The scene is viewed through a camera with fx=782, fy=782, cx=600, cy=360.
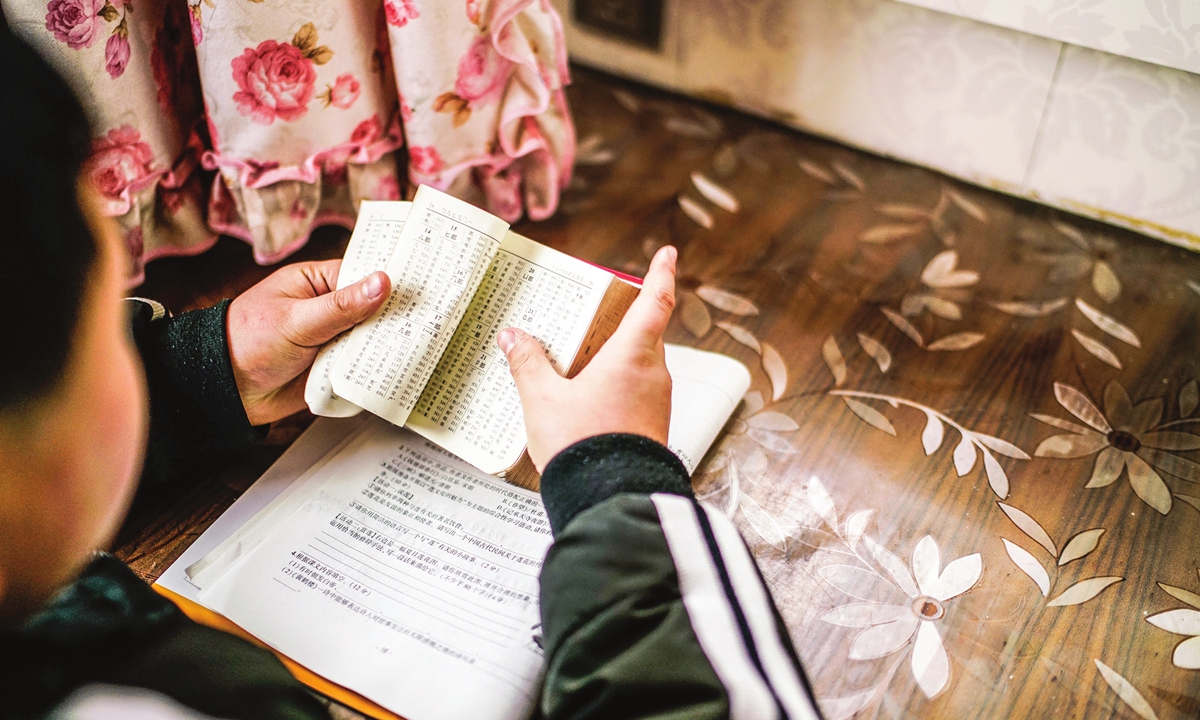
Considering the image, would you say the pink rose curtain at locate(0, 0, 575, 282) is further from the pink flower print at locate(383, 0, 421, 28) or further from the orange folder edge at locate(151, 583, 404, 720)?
the orange folder edge at locate(151, 583, 404, 720)

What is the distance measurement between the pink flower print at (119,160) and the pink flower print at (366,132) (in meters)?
0.19

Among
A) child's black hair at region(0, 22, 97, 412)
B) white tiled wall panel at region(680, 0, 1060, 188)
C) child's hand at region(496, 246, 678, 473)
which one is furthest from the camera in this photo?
white tiled wall panel at region(680, 0, 1060, 188)

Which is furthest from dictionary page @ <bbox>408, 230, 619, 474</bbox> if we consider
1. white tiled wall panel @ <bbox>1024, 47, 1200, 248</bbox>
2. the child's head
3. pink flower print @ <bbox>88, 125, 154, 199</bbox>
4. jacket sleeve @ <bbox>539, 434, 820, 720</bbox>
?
white tiled wall panel @ <bbox>1024, 47, 1200, 248</bbox>

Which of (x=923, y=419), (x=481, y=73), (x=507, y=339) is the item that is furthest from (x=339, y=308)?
(x=923, y=419)

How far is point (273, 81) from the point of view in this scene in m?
0.73

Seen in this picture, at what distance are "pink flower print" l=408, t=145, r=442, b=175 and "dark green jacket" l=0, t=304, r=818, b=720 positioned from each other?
45 centimetres

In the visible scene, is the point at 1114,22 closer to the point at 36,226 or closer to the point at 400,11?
the point at 400,11

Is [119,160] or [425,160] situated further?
[425,160]

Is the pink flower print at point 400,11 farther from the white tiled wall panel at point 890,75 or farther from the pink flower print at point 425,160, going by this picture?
the white tiled wall panel at point 890,75

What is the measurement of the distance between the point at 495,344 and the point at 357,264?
13cm

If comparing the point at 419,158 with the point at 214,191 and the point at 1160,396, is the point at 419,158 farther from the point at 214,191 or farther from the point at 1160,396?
the point at 1160,396

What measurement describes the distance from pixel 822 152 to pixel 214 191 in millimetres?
740

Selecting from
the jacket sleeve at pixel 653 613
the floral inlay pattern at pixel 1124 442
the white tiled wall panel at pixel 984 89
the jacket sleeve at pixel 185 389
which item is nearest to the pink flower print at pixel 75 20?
the jacket sleeve at pixel 185 389

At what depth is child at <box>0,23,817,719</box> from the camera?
1.08ft
